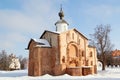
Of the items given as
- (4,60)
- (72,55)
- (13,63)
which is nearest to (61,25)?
(72,55)

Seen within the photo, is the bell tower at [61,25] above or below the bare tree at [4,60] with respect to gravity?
above

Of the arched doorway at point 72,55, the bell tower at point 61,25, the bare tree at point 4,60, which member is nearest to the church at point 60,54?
the arched doorway at point 72,55

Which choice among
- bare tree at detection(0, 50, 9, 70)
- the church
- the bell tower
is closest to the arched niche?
the church

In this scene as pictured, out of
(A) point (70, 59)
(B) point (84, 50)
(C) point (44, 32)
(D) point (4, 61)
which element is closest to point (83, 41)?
(B) point (84, 50)

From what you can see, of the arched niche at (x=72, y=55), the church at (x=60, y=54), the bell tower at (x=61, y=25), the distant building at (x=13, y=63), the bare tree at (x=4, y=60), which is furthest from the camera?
the distant building at (x=13, y=63)

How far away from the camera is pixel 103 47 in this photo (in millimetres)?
51812

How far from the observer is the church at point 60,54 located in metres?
39.6

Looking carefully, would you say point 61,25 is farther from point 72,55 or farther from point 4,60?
point 4,60

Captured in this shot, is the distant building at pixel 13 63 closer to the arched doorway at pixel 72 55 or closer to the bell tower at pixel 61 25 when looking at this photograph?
the bell tower at pixel 61 25

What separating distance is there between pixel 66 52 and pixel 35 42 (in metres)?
5.73

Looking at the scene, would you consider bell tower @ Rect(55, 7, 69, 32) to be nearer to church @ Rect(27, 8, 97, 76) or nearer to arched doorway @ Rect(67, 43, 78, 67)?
church @ Rect(27, 8, 97, 76)

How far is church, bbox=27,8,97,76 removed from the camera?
39.6 m

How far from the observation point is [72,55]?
42188mm

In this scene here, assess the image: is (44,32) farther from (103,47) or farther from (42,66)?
(103,47)
